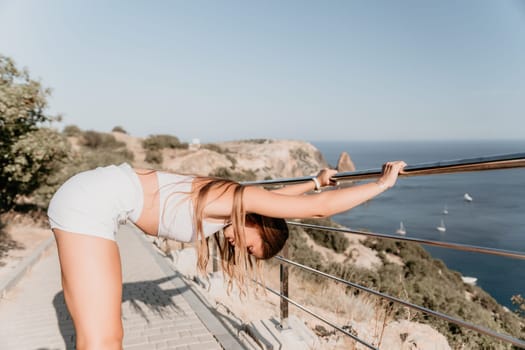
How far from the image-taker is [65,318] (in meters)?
4.41

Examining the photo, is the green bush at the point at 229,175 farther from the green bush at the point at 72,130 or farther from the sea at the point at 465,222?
the green bush at the point at 72,130

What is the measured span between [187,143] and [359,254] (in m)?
33.8

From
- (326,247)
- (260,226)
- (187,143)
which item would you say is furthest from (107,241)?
(187,143)

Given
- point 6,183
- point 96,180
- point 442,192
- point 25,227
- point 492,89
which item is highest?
point 492,89

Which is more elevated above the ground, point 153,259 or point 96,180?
point 96,180

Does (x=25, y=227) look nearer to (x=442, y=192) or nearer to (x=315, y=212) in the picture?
(x=315, y=212)

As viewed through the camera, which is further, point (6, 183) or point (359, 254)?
point (359, 254)

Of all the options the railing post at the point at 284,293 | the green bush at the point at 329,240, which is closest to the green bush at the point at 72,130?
the green bush at the point at 329,240

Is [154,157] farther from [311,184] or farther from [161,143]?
[311,184]

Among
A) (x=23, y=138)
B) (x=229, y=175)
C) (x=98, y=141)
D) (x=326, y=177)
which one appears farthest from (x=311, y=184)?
(x=98, y=141)

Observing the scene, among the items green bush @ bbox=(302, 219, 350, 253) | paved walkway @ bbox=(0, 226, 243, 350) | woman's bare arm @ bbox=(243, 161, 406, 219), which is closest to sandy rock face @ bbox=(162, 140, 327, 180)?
green bush @ bbox=(302, 219, 350, 253)

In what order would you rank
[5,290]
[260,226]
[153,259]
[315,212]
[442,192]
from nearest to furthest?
[315,212]
[260,226]
[5,290]
[153,259]
[442,192]

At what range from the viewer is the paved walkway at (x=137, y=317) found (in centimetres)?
369

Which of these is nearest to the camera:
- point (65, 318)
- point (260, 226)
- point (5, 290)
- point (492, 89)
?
point (260, 226)
